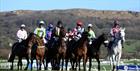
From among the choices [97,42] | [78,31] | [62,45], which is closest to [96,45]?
[97,42]

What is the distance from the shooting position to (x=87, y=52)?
1352 inches

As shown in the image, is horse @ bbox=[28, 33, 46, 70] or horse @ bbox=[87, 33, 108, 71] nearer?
horse @ bbox=[28, 33, 46, 70]

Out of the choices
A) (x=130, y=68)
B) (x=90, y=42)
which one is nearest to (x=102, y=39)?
(x=90, y=42)

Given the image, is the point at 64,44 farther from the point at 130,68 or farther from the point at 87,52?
the point at 130,68

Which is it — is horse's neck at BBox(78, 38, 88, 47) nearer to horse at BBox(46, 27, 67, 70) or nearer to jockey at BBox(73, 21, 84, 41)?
horse at BBox(46, 27, 67, 70)

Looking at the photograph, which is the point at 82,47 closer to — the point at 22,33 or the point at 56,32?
the point at 56,32

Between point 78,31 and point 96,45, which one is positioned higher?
point 78,31

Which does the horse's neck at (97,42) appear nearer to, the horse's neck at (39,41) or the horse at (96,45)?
the horse at (96,45)

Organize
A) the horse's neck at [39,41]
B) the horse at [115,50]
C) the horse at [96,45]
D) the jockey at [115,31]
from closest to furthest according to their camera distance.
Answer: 1. the horse's neck at [39,41]
2. the horse at [96,45]
3. the jockey at [115,31]
4. the horse at [115,50]

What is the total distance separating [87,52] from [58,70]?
207cm

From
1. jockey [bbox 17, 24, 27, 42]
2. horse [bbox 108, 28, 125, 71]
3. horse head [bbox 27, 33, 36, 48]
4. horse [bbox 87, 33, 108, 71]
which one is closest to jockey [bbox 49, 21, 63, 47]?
horse head [bbox 27, 33, 36, 48]

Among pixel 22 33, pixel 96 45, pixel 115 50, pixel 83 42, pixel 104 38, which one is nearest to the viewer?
pixel 83 42

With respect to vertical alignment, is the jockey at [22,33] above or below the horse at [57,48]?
above

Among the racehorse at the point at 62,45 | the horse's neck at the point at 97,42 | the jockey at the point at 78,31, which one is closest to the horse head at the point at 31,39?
the racehorse at the point at 62,45
